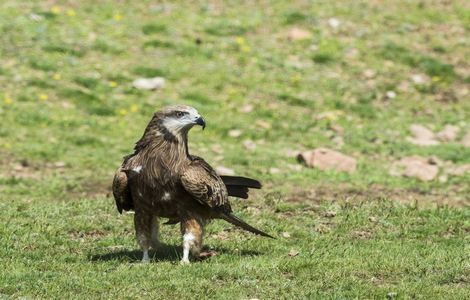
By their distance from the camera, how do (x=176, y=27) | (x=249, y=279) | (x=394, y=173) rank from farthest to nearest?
(x=176, y=27) < (x=394, y=173) < (x=249, y=279)

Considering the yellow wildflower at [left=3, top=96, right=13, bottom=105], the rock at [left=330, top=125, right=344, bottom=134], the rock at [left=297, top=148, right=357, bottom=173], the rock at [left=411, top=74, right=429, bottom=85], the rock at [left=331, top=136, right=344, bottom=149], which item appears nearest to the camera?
the rock at [left=297, top=148, right=357, bottom=173]

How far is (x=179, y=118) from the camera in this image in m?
11.9

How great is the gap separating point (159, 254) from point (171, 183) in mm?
1499

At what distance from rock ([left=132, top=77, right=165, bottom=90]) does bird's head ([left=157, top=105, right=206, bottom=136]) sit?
13.4m

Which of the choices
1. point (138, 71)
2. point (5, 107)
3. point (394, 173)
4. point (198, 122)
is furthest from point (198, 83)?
point (198, 122)

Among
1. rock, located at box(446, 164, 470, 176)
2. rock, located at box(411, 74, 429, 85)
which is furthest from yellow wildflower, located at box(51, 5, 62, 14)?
rock, located at box(446, 164, 470, 176)

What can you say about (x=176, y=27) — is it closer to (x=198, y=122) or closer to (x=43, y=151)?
(x=43, y=151)

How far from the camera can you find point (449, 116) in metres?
24.3

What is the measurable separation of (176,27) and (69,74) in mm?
4673

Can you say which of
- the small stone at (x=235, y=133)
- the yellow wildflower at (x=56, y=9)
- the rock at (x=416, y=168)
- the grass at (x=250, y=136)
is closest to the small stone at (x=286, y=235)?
the grass at (x=250, y=136)

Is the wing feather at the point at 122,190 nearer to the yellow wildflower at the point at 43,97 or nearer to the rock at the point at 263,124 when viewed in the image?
the rock at the point at 263,124

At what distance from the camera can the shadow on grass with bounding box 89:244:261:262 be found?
12688 millimetres

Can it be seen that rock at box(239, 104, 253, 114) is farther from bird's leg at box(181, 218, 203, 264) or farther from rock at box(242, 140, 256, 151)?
bird's leg at box(181, 218, 203, 264)

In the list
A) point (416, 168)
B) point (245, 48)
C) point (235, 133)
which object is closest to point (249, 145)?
point (235, 133)
